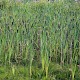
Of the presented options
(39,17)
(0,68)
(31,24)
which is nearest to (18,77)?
(0,68)

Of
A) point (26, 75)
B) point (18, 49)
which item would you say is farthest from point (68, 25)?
point (26, 75)

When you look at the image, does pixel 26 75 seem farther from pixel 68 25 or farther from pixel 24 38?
pixel 68 25

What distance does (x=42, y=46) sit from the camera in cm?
248

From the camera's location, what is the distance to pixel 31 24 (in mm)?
3049

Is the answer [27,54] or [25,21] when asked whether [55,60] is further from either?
[25,21]

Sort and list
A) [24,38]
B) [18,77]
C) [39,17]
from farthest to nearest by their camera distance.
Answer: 1. [39,17]
2. [24,38]
3. [18,77]

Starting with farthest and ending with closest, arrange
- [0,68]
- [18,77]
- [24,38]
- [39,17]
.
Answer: [39,17] < [24,38] < [0,68] < [18,77]

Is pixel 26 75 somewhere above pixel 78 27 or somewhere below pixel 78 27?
below

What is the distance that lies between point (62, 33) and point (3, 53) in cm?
73

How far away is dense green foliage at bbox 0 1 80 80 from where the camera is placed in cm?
253

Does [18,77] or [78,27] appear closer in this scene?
[18,77]

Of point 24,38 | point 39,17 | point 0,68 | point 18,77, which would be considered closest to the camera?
point 18,77

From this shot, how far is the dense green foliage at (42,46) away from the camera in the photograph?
253 cm

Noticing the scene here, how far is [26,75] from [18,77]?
9 centimetres
